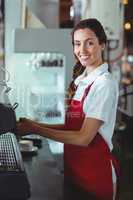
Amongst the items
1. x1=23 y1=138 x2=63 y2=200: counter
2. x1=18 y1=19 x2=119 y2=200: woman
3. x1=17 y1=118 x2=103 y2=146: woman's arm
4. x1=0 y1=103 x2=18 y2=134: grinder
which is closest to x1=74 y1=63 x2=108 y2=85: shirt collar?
x1=18 y1=19 x2=119 y2=200: woman


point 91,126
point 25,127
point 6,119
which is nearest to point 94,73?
point 91,126

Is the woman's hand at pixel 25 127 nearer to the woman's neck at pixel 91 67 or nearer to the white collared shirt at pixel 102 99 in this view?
the white collared shirt at pixel 102 99

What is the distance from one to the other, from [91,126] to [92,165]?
0.17 m

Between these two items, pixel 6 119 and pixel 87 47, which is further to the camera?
pixel 87 47

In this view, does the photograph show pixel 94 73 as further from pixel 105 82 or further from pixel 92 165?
pixel 92 165

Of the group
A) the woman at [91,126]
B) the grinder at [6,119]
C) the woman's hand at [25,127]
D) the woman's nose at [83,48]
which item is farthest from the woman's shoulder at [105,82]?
the grinder at [6,119]

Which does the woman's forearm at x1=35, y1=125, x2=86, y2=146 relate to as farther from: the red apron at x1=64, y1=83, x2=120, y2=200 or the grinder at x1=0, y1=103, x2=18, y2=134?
the grinder at x1=0, y1=103, x2=18, y2=134

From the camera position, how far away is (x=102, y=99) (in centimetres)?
Result: 158

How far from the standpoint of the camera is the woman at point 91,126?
1.56m

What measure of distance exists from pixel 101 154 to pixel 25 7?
172cm

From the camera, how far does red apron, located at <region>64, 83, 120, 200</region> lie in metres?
1.63

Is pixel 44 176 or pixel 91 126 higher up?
pixel 91 126

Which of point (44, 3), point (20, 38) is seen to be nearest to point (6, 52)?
point (20, 38)

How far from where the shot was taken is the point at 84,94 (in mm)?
1639
